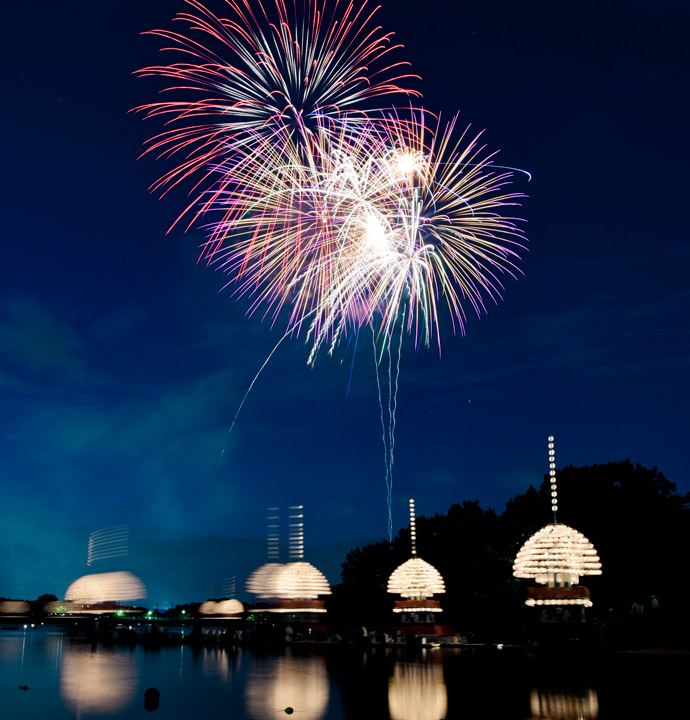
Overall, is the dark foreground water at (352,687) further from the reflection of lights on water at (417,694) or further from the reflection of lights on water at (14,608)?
the reflection of lights on water at (14,608)

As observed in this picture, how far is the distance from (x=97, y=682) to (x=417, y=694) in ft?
37.8

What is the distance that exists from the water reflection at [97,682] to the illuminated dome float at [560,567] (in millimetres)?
20388

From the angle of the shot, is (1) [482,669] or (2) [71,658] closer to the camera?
(1) [482,669]

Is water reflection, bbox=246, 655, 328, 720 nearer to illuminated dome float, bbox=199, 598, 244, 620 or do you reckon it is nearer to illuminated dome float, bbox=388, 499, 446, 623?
illuminated dome float, bbox=388, 499, 446, 623

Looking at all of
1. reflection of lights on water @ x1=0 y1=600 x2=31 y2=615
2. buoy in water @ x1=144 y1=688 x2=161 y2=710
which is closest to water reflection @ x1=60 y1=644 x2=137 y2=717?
buoy in water @ x1=144 y1=688 x2=161 y2=710

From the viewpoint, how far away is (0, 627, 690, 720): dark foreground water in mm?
18906

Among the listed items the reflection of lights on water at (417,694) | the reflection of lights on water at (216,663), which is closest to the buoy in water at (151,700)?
the reflection of lights on water at (417,694)

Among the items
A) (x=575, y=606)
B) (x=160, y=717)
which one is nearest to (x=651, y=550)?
(x=575, y=606)

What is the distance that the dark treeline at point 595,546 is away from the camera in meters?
49.1

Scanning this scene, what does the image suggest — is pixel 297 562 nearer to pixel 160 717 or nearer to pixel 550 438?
pixel 550 438

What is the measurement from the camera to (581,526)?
177 ft

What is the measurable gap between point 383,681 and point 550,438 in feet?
68.0

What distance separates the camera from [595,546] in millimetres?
52062

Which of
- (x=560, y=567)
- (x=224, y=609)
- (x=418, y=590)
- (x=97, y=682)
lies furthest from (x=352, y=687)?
(x=224, y=609)
